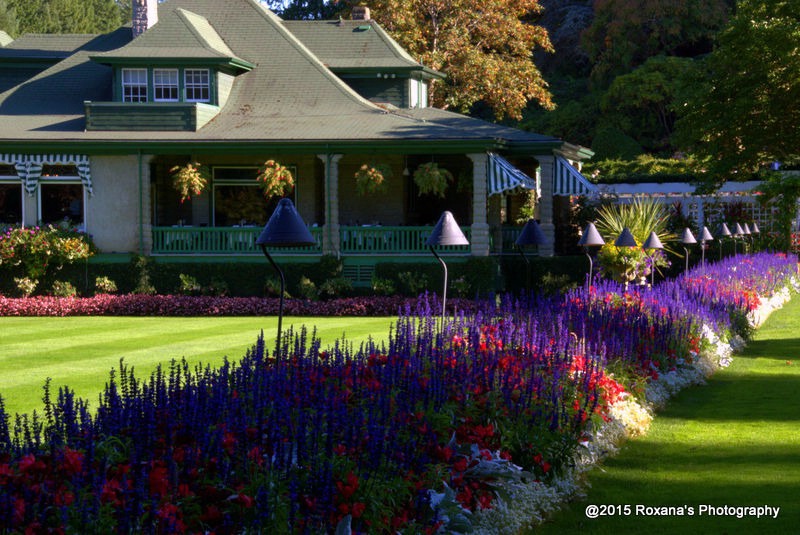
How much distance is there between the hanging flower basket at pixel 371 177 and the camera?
2686cm

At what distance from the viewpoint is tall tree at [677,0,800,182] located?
102 ft

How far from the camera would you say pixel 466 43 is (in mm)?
41156

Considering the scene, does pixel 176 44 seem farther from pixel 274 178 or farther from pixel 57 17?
pixel 57 17

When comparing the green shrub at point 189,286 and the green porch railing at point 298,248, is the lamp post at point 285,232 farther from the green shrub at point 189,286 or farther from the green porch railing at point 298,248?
the green shrub at point 189,286

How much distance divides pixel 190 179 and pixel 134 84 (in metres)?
3.79

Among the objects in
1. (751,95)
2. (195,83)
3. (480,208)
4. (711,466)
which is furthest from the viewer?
(751,95)

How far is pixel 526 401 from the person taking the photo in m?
8.65

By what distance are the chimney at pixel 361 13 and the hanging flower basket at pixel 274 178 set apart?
9.80 meters

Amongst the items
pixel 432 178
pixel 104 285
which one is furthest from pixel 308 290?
pixel 104 285

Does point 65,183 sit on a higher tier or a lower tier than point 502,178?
higher

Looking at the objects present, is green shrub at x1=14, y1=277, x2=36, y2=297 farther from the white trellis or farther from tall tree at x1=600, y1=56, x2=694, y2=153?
tall tree at x1=600, y1=56, x2=694, y2=153

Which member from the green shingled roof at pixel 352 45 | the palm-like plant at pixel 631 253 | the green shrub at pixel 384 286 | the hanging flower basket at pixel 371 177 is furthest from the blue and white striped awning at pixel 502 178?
the green shingled roof at pixel 352 45

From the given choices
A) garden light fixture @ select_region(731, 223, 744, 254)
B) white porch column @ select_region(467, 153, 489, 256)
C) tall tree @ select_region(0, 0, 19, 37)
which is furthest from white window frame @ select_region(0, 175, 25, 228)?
tall tree @ select_region(0, 0, 19, 37)

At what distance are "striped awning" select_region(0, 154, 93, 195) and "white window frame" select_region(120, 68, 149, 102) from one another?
90.7 inches
